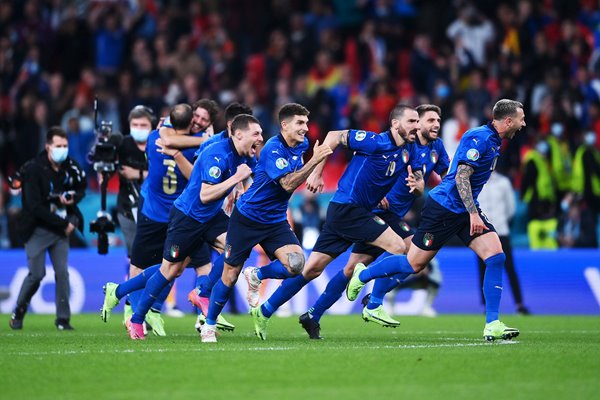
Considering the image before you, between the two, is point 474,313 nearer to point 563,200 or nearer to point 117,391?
point 563,200

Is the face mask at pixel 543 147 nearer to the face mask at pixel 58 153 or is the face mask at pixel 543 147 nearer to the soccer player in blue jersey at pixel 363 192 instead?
the soccer player in blue jersey at pixel 363 192

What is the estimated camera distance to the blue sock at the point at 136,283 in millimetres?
12883

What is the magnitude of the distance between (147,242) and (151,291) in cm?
135

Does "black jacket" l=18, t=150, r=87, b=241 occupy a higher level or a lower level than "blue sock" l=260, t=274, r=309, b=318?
higher

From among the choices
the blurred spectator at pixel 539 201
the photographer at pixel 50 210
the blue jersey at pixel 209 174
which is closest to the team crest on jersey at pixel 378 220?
the blue jersey at pixel 209 174

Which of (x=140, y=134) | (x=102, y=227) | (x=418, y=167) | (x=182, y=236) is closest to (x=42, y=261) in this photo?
(x=102, y=227)

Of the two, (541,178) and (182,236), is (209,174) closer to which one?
(182,236)

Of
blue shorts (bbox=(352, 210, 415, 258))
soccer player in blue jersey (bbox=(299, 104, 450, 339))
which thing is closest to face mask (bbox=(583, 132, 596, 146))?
soccer player in blue jersey (bbox=(299, 104, 450, 339))

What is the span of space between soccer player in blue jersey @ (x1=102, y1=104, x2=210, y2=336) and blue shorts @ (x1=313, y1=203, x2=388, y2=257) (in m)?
1.61

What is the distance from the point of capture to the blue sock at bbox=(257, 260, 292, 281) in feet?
39.2

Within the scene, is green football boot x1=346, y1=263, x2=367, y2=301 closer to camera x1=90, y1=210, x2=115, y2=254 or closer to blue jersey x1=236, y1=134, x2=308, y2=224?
blue jersey x1=236, y1=134, x2=308, y2=224

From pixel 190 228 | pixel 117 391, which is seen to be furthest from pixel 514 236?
pixel 117 391

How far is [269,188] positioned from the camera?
1185 cm

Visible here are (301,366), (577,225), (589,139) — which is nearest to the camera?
(301,366)
